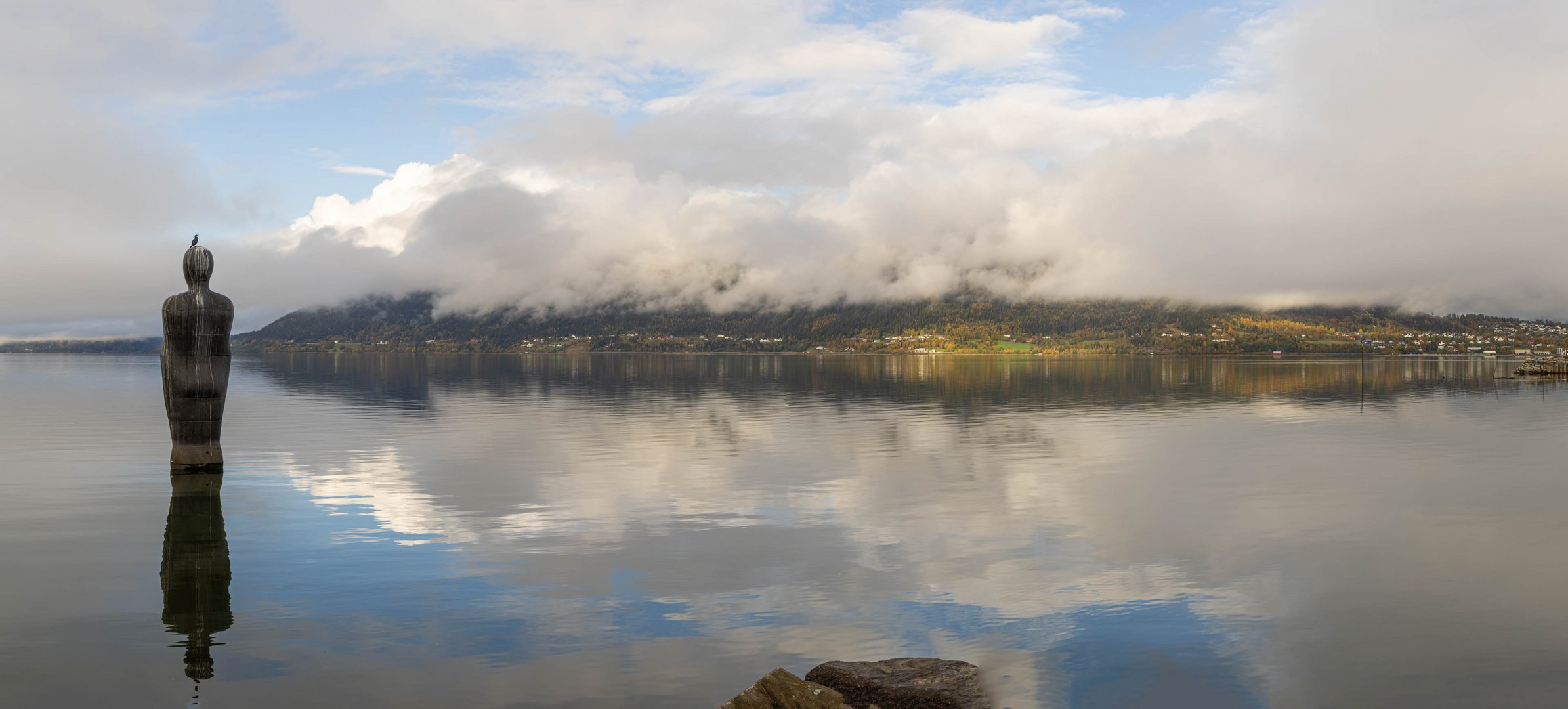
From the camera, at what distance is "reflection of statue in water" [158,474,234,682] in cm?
1914

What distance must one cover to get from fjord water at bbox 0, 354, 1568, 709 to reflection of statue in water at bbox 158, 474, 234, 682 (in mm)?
129

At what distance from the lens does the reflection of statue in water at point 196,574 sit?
62.8 ft

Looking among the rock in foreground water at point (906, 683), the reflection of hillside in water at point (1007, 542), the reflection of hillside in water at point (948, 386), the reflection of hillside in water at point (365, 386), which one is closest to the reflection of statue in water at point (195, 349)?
the reflection of hillside in water at point (1007, 542)

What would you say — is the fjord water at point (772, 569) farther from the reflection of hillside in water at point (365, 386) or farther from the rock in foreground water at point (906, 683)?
the reflection of hillside in water at point (365, 386)

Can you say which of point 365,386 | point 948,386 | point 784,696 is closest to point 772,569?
point 784,696

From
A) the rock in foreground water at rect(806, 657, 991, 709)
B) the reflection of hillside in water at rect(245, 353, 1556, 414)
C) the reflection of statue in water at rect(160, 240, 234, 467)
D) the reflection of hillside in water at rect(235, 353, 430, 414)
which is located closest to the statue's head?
the reflection of statue in water at rect(160, 240, 234, 467)

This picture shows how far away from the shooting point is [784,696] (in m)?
14.1

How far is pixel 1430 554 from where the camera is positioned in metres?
27.2

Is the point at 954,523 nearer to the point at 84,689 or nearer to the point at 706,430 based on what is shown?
the point at 84,689

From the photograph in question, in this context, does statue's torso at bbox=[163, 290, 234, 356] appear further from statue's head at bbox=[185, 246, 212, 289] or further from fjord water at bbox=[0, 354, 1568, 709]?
fjord water at bbox=[0, 354, 1568, 709]

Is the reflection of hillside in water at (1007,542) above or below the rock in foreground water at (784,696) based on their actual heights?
below

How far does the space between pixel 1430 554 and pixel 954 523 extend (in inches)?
498

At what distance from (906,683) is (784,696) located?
2255mm

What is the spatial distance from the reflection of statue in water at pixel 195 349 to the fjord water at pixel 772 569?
3.30 m
